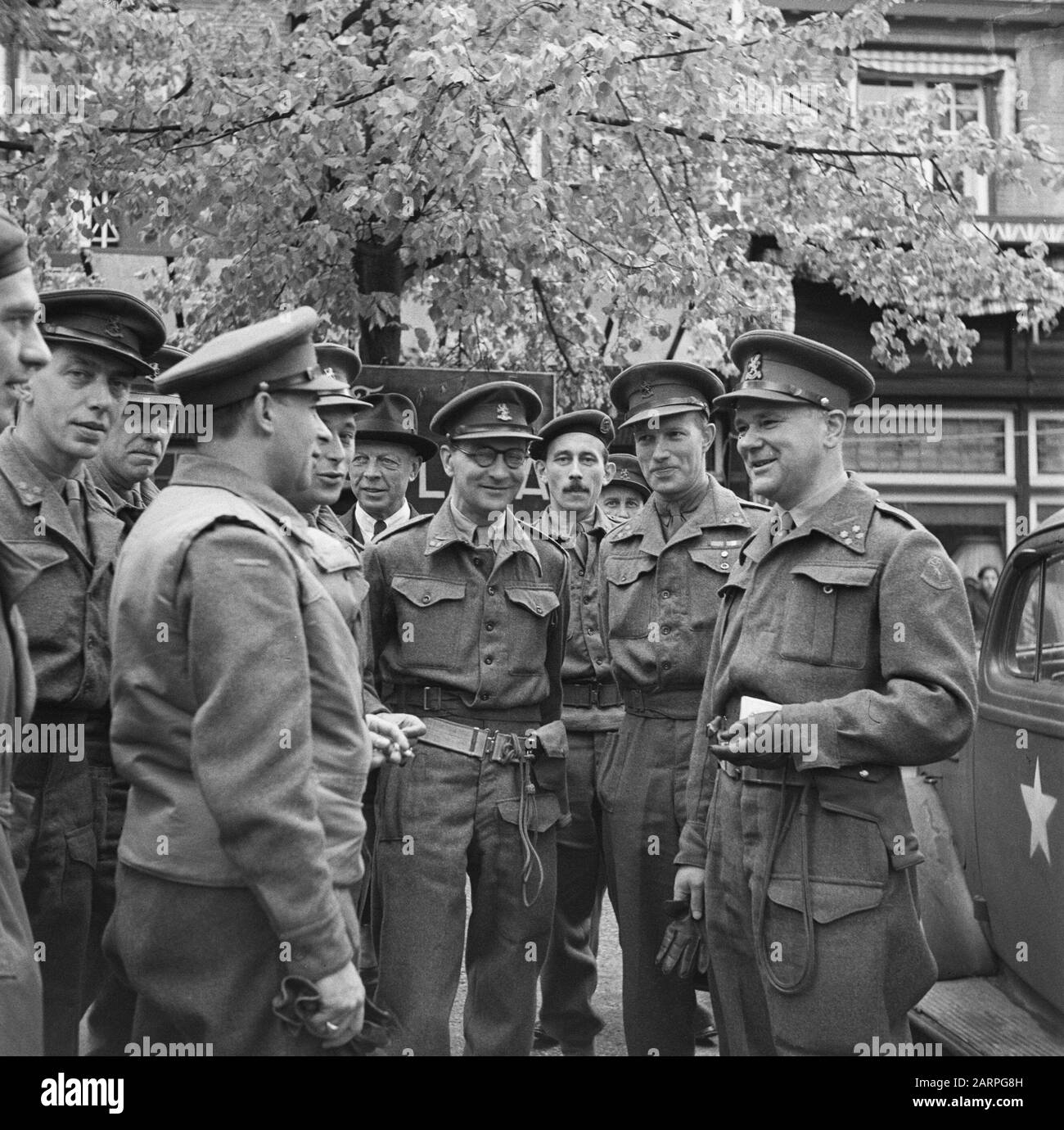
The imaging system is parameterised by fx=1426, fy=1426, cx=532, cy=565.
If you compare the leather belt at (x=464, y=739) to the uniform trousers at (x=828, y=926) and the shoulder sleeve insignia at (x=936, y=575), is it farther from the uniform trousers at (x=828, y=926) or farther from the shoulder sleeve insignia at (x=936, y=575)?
the shoulder sleeve insignia at (x=936, y=575)

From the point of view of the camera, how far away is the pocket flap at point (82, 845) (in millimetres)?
3865

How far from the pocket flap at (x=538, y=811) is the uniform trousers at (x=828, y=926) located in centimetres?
93

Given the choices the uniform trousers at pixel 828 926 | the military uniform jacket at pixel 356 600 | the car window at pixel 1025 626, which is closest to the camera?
the military uniform jacket at pixel 356 600

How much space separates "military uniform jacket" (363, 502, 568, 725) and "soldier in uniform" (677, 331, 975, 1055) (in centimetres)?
84

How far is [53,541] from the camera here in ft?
13.0

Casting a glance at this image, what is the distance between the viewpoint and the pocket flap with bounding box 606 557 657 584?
4.98m

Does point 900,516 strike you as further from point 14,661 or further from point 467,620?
point 14,661

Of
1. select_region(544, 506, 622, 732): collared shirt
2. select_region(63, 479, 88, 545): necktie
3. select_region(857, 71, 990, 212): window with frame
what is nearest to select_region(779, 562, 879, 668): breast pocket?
select_region(544, 506, 622, 732): collared shirt

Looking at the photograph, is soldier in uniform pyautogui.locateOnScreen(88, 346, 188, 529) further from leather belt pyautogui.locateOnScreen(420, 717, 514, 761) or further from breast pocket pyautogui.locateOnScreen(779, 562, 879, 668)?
breast pocket pyautogui.locateOnScreen(779, 562, 879, 668)

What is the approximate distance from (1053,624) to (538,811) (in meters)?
1.77

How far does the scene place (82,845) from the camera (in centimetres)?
389

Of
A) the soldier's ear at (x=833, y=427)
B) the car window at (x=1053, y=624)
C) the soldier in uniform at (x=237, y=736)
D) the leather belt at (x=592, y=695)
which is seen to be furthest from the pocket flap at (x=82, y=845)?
the car window at (x=1053, y=624)

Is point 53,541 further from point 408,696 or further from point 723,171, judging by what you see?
point 723,171

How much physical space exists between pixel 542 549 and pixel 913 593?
1.56 metres
